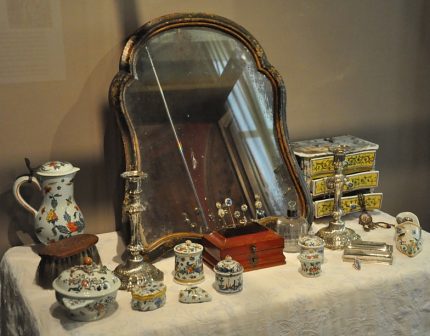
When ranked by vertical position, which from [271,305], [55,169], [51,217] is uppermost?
[55,169]

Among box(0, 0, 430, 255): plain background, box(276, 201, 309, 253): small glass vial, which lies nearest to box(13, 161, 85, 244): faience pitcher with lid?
box(0, 0, 430, 255): plain background

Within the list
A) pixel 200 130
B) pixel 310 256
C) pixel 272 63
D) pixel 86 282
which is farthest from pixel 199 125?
pixel 86 282

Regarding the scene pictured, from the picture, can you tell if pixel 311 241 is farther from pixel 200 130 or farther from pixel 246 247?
pixel 200 130

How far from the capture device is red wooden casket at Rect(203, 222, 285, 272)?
1.36m

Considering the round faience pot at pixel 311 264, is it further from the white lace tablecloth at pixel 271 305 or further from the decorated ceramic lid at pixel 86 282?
the decorated ceramic lid at pixel 86 282

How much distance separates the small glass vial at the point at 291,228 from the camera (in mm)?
1477

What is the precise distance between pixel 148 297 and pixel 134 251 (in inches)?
6.1

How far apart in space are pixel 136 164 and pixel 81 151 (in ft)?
0.64

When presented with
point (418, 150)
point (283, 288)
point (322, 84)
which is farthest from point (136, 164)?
point (418, 150)

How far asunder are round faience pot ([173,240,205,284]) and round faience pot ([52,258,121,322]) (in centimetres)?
17

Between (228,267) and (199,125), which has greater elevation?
(199,125)

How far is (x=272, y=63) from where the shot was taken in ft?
5.70

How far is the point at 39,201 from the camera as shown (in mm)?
1543

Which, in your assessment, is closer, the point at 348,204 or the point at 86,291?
the point at 86,291
